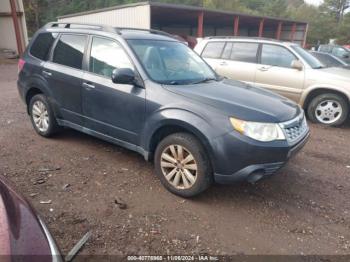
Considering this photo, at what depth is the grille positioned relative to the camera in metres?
3.32

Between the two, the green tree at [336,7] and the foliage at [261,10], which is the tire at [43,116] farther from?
the green tree at [336,7]

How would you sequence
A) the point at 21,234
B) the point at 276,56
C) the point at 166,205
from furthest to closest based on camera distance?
1. the point at 276,56
2. the point at 166,205
3. the point at 21,234

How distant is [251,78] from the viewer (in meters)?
7.35

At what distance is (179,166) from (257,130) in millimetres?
970

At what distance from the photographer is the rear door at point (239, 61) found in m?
7.39

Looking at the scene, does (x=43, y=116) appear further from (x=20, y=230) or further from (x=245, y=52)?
(x=245, y=52)

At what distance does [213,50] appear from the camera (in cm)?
805

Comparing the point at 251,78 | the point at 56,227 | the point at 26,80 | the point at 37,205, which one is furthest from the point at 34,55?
the point at 251,78

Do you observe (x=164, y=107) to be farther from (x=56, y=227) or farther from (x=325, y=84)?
(x=325, y=84)

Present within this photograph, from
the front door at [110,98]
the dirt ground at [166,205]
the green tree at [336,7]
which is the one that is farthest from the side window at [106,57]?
the green tree at [336,7]

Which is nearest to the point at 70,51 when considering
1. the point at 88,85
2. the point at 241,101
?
the point at 88,85

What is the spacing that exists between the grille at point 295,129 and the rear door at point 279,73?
3322 mm

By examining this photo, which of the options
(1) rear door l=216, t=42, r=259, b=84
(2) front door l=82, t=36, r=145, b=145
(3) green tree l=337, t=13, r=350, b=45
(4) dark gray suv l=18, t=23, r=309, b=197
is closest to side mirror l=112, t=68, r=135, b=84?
(4) dark gray suv l=18, t=23, r=309, b=197

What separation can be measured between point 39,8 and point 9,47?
27.3m
